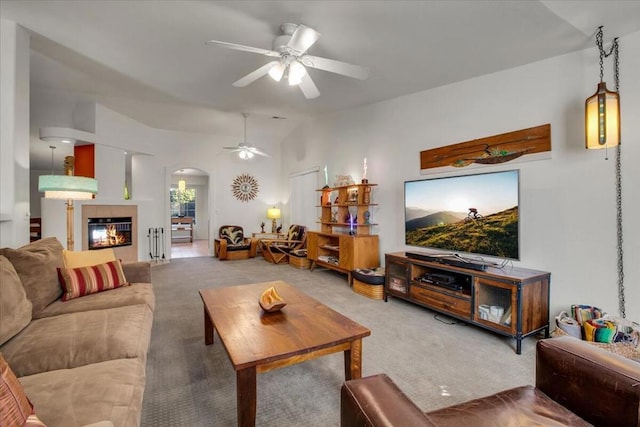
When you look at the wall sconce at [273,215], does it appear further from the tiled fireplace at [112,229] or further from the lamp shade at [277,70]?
the lamp shade at [277,70]

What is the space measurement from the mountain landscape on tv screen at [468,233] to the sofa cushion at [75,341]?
3.10 meters

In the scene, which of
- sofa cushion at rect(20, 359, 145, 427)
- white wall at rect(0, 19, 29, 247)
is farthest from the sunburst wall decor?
sofa cushion at rect(20, 359, 145, 427)

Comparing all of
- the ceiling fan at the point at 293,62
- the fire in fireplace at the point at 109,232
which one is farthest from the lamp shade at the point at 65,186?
the fire in fireplace at the point at 109,232

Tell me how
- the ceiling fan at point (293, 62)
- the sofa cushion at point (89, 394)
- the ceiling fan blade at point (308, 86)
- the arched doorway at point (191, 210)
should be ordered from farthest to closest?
the arched doorway at point (191, 210) → the ceiling fan blade at point (308, 86) → the ceiling fan at point (293, 62) → the sofa cushion at point (89, 394)

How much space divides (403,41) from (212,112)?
404 cm

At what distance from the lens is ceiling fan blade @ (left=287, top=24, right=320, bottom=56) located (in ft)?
6.72

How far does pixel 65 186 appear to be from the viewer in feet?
9.94

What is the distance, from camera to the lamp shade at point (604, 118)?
7.25 ft

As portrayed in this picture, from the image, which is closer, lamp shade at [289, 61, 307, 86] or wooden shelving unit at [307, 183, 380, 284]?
lamp shade at [289, 61, 307, 86]

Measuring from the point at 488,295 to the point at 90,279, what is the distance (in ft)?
11.5

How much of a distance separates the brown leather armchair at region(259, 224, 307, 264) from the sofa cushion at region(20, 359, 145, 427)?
4.93 m

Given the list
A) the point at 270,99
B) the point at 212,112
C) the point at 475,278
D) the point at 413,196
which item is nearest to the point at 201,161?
the point at 212,112

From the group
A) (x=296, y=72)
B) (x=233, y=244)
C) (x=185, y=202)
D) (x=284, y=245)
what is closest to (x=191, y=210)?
(x=185, y=202)

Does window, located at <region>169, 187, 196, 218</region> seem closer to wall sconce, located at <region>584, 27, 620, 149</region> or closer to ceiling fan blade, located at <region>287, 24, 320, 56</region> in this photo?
ceiling fan blade, located at <region>287, 24, 320, 56</region>
